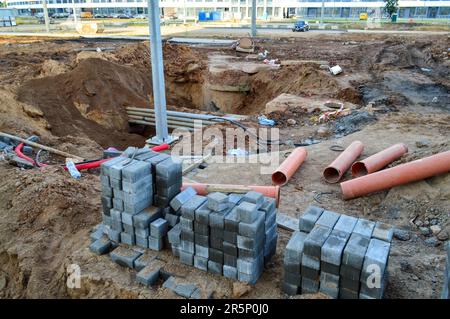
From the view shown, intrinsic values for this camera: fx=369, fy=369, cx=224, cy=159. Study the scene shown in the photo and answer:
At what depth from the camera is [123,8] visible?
77562 millimetres

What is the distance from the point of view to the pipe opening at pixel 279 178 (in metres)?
6.99

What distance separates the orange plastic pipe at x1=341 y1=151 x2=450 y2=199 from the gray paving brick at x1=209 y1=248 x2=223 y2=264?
3044mm

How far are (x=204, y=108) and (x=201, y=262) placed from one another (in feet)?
46.7

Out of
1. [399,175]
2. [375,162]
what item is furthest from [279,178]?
[399,175]

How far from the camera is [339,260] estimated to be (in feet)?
11.7

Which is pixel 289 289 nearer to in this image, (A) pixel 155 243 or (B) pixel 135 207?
(A) pixel 155 243

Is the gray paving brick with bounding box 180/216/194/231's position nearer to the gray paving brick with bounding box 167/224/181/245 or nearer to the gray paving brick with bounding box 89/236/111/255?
the gray paving brick with bounding box 167/224/181/245

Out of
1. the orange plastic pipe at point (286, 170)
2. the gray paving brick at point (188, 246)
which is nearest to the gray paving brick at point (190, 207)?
the gray paving brick at point (188, 246)

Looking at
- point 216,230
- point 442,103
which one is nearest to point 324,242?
point 216,230

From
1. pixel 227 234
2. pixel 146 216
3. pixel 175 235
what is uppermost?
pixel 227 234

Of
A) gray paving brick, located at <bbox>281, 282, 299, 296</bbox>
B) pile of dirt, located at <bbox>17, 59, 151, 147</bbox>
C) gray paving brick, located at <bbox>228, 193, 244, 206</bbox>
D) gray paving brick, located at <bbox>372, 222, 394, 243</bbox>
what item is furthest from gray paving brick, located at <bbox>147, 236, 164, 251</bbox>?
pile of dirt, located at <bbox>17, 59, 151, 147</bbox>

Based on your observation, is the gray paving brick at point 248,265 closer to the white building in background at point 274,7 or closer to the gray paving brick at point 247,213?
the gray paving brick at point 247,213

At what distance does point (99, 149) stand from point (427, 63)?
646 inches

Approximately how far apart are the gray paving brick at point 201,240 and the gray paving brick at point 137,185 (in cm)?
94
